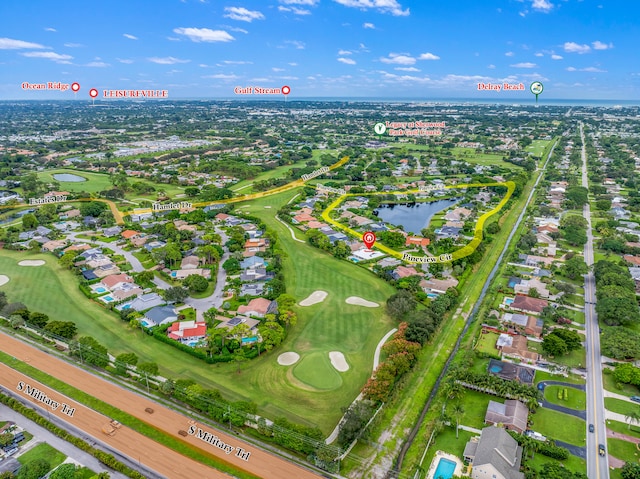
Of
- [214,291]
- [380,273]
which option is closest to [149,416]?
[214,291]

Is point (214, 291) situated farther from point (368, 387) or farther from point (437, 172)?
point (437, 172)

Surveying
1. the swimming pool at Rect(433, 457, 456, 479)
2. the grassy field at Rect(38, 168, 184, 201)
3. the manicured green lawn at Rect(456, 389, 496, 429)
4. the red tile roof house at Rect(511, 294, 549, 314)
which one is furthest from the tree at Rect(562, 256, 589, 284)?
the grassy field at Rect(38, 168, 184, 201)

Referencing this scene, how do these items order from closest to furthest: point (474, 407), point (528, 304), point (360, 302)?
point (474, 407), point (528, 304), point (360, 302)

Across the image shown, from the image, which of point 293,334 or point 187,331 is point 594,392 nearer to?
point 293,334

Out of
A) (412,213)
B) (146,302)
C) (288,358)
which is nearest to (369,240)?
(288,358)

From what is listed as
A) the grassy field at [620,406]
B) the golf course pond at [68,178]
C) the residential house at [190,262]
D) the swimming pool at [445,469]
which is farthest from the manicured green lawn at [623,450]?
the golf course pond at [68,178]

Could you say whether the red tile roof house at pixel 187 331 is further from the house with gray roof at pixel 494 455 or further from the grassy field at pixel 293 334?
the house with gray roof at pixel 494 455

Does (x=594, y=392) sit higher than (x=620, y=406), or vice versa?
(x=594, y=392)
